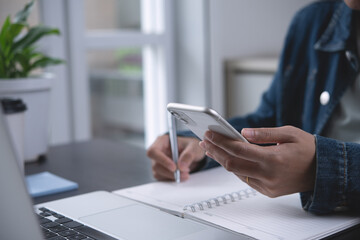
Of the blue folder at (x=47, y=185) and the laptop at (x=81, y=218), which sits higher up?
the laptop at (x=81, y=218)

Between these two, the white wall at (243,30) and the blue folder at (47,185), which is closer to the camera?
the blue folder at (47,185)

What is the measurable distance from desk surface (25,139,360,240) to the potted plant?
0.18 ft

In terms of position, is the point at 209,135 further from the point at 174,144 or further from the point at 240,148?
the point at 174,144

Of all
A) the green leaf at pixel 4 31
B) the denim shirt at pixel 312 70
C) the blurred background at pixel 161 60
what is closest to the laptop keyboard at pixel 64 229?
the denim shirt at pixel 312 70

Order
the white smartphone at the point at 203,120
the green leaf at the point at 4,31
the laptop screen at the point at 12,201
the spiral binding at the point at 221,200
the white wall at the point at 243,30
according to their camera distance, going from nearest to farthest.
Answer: the laptop screen at the point at 12,201, the white smartphone at the point at 203,120, the spiral binding at the point at 221,200, the green leaf at the point at 4,31, the white wall at the point at 243,30

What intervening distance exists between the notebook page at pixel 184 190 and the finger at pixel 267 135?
0.48 ft

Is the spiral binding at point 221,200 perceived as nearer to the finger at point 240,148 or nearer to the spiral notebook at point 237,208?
the spiral notebook at point 237,208

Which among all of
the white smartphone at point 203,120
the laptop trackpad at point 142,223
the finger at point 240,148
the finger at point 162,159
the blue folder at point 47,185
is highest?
the white smartphone at point 203,120

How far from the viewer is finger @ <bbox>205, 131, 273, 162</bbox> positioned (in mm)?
633

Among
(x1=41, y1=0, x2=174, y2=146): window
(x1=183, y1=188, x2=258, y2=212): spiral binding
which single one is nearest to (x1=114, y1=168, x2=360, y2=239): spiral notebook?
(x1=183, y1=188, x2=258, y2=212): spiral binding

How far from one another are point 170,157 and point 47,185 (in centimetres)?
23

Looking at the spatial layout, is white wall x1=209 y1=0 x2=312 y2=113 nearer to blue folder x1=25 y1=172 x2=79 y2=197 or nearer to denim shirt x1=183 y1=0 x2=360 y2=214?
denim shirt x1=183 y1=0 x2=360 y2=214

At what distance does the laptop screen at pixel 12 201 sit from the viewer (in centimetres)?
40

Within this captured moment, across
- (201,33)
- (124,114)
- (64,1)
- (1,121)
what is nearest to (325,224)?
(1,121)
